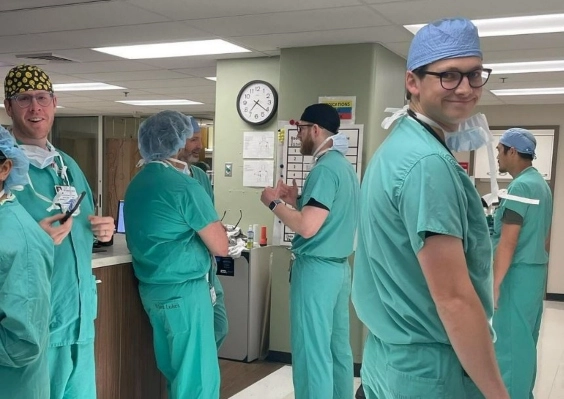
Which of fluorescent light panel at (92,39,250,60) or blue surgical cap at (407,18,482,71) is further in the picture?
fluorescent light panel at (92,39,250,60)

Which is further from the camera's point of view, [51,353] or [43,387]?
[51,353]

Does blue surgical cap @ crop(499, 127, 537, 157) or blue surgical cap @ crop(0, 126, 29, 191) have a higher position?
blue surgical cap @ crop(499, 127, 537, 157)

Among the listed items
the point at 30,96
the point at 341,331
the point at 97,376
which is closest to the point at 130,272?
the point at 97,376

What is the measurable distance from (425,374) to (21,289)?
99 cm

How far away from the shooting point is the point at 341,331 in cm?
285

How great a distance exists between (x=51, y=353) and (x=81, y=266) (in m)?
0.31

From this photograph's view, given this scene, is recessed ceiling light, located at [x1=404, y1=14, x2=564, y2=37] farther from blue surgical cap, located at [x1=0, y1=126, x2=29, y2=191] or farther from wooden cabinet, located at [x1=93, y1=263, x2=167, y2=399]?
blue surgical cap, located at [x1=0, y1=126, x2=29, y2=191]

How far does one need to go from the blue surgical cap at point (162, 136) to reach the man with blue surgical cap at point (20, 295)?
99cm

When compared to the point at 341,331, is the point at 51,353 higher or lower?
higher

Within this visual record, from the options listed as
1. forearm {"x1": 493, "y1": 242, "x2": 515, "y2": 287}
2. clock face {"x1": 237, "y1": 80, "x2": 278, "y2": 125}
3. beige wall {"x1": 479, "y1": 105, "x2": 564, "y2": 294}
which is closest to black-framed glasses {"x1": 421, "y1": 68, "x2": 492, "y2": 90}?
forearm {"x1": 493, "y1": 242, "x2": 515, "y2": 287}

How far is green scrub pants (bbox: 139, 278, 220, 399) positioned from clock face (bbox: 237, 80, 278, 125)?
207 centimetres

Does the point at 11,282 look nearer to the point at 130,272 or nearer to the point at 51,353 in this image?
the point at 51,353

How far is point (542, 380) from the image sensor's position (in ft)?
12.3

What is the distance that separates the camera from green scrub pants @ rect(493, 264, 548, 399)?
9.48ft
